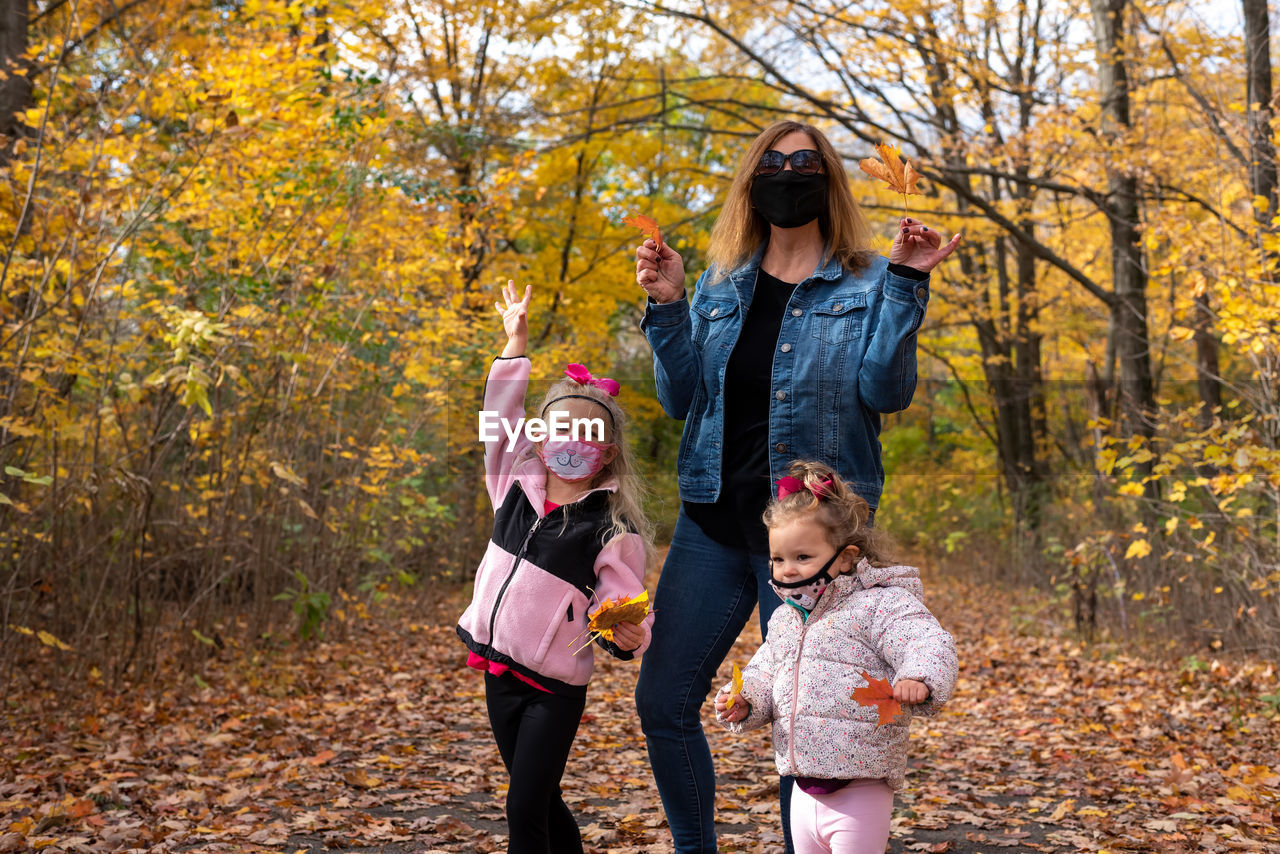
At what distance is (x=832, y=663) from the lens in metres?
2.71

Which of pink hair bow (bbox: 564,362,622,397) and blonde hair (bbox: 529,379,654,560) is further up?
pink hair bow (bbox: 564,362,622,397)

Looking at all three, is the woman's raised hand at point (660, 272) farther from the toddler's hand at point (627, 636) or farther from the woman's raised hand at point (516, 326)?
the toddler's hand at point (627, 636)

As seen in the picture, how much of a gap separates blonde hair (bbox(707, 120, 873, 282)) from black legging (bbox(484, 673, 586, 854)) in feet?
4.24

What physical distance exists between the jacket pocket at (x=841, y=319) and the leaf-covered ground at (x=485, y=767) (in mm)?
2227

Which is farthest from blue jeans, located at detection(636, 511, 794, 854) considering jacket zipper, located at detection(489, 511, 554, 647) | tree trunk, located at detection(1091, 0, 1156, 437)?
tree trunk, located at detection(1091, 0, 1156, 437)

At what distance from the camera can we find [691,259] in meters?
18.0

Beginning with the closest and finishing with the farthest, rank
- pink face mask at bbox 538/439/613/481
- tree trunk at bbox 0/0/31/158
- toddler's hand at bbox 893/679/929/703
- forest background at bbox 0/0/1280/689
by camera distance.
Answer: toddler's hand at bbox 893/679/929/703 → pink face mask at bbox 538/439/613/481 → forest background at bbox 0/0/1280/689 → tree trunk at bbox 0/0/31/158

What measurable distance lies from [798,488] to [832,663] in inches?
16.7

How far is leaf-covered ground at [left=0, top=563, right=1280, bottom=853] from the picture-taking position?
4.36 metres

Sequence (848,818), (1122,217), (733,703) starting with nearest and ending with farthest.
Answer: (848,818) < (733,703) < (1122,217)

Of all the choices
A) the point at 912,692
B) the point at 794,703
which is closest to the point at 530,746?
the point at 794,703

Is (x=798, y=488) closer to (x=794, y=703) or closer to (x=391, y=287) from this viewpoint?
(x=794, y=703)

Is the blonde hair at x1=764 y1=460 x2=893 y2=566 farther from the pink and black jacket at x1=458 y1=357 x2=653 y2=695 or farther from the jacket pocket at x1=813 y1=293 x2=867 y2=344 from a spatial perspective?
the pink and black jacket at x1=458 y1=357 x2=653 y2=695

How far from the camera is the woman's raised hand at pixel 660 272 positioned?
2.99 meters
